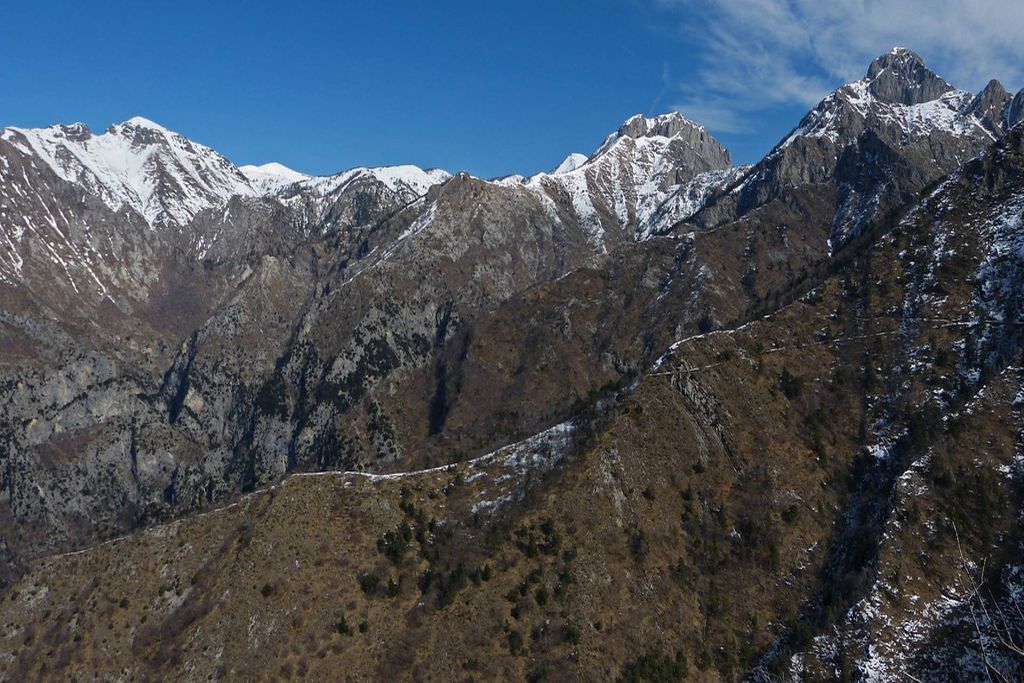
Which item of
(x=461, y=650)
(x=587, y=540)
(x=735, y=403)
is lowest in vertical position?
(x=461, y=650)

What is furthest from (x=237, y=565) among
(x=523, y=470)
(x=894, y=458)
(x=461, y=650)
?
(x=894, y=458)

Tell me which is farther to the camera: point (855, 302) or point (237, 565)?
point (855, 302)

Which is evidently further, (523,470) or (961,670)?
(523,470)

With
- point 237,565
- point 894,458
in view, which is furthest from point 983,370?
point 237,565

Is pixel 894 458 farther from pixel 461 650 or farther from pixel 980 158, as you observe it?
pixel 980 158

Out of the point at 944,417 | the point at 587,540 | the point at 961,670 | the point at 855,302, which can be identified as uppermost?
the point at 855,302

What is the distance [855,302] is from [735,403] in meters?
40.0

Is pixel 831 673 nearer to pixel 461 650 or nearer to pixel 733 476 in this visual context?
pixel 733 476

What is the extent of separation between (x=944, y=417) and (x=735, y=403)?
2988cm

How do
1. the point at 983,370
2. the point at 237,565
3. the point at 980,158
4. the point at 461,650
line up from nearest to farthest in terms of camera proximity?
the point at 461,650 < the point at 237,565 < the point at 983,370 < the point at 980,158

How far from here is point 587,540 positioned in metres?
98.2

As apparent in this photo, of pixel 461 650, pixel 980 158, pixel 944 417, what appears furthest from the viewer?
pixel 980 158

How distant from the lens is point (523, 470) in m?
111

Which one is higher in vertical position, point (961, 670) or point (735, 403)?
point (735, 403)
